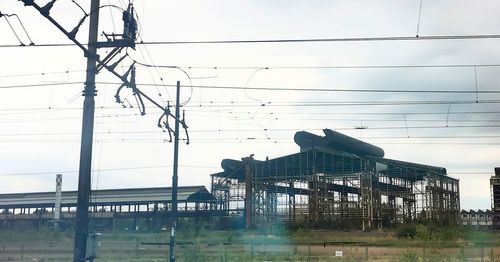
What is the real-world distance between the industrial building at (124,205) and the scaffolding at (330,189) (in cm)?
599

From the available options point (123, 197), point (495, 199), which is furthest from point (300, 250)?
point (123, 197)

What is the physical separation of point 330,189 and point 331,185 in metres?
0.83

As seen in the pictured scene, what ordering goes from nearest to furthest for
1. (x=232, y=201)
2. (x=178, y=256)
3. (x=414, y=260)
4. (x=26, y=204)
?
(x=414, y=260), (x=178, y=256), (x=232, y=201), (x=26, y=204)

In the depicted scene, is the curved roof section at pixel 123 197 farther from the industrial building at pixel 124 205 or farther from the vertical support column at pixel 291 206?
the vertical support column at pixel 291 206

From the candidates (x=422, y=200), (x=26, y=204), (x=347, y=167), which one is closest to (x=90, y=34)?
(x=347, y=167)

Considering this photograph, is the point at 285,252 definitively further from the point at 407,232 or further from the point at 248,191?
the point at 248,191

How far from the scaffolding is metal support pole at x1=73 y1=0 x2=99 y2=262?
53466 mm

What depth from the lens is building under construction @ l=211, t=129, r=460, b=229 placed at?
6900 centimetres

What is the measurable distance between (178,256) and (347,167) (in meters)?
44.6

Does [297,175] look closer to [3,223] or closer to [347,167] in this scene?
[347,167]

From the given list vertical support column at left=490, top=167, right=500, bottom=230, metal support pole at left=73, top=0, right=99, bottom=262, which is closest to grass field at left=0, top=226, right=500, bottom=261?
metal support pole at left=73, top=0, right=99, bottom=262

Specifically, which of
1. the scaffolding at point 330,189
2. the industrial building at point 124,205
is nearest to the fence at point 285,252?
the scaffolding at point 330,189

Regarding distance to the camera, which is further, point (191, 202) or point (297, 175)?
point (191, 202)

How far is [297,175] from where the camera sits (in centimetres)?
7131
